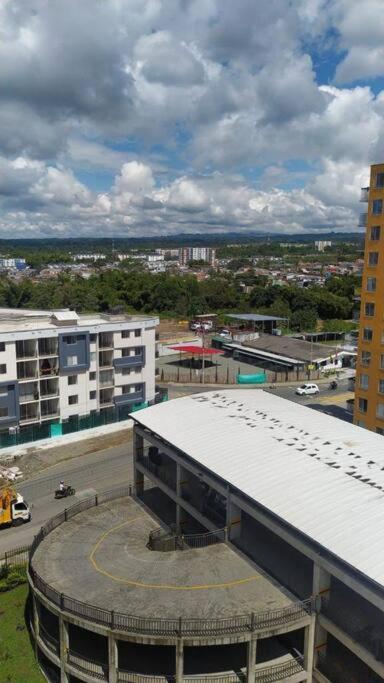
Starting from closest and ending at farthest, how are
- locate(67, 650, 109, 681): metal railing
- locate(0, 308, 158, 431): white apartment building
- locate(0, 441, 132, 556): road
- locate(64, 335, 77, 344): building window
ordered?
locate(67, 650, 109, 681): metal railing → locate(0, 441, 132, 556): road → locate(0, 308, 158, 431): white apartment building → locate(64, 335, 77, 344): building window

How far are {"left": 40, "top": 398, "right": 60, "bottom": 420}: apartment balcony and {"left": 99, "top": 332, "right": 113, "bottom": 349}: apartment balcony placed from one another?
748 cm

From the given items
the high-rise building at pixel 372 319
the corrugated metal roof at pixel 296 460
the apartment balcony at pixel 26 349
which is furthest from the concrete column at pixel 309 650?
the apartment balcony at pixel 26 349

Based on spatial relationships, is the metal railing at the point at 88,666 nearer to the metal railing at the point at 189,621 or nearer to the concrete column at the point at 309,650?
the metal railing at the point at 189,621

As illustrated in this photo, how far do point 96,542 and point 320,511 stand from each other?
12300 mm

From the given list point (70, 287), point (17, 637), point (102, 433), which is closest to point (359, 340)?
point (102, 433)

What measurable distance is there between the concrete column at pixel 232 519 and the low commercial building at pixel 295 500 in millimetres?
53

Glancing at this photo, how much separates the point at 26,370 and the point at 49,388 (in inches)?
119

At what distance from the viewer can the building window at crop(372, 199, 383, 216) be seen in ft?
147

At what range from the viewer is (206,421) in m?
31.5

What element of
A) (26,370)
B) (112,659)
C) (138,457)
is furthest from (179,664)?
(26,370)

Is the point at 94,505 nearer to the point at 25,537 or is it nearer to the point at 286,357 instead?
the point at 25,537

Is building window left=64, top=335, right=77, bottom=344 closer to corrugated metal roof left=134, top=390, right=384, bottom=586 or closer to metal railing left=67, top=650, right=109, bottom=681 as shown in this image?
corrugated metal roof left=134, top=390, right=384, bottom=586

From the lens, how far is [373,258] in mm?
46438

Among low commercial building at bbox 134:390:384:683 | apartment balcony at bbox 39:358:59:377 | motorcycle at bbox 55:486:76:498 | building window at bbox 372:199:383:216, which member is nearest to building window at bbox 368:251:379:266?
building window at bbox 372:199:383:216
